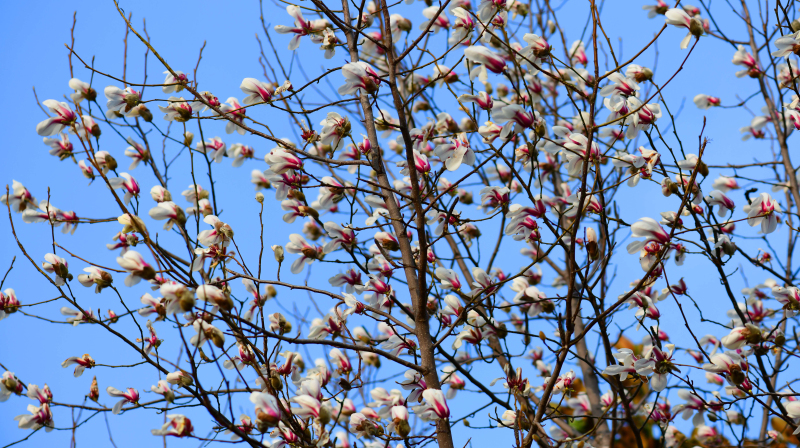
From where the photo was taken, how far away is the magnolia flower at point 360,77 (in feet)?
7.80

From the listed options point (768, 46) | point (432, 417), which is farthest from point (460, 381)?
point (768, 46)

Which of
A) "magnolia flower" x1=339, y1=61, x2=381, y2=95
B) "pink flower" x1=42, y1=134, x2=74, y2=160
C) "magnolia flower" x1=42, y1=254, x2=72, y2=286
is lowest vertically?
"magnolia flower" x1=42, y1=254, x2=72, y2=286

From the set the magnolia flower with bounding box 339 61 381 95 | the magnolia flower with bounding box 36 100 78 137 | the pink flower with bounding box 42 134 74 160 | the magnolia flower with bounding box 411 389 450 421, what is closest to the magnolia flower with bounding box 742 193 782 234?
the magnolia flower with bounding box 411 389 450 421

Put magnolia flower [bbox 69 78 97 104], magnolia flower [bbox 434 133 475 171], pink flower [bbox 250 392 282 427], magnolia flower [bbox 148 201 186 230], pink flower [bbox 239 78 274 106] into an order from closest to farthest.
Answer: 1. pink flower [bbox 250 392 282 427]
2. magnolia flower [bbox 148 201 186 230]
3. magnolia flower [bbox 434 133 475 171]
4. pink flower [bbox 239 78 274 106]
5. magnolia flower [bbox 69 78 97 104]

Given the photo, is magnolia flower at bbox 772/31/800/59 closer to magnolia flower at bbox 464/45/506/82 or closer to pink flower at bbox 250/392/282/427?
magnolia flower at bbox 464/45/506/82

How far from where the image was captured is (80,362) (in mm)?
2873

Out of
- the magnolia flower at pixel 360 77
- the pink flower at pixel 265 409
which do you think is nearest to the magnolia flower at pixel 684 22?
the magnolia flower at pixel 360 77

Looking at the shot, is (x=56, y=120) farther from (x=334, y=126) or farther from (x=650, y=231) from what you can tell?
(x=650, y=231)

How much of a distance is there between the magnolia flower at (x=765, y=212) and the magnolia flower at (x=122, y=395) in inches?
117

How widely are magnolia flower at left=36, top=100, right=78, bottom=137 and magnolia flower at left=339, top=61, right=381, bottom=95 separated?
146 cm

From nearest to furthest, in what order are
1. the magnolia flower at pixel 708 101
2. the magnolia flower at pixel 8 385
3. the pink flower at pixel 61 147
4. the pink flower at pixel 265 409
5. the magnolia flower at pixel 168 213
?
the pink flower at pixel 265 409, the magnolia flower at pixel 168 213, the magnolia flower at pixel 8 385, the pink flower at pixel 61 147, the magnolia flower at pixel 708 101

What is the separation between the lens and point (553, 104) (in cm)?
520

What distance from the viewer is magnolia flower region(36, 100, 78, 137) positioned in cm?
288

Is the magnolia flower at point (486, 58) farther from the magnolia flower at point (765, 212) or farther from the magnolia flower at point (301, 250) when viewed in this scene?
the magnolia flower at point (765, 212)
